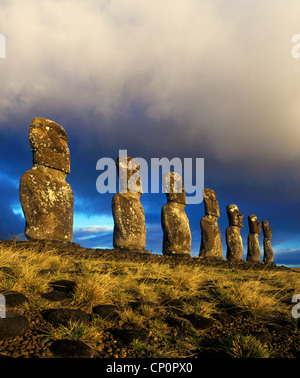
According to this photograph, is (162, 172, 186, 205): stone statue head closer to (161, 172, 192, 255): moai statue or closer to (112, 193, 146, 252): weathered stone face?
(161, 172, 192, 255): moai statue

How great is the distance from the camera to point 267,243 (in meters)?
25.3

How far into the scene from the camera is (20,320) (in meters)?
Result: 3.04

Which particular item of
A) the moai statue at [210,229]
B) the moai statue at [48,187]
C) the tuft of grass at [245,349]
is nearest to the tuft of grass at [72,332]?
the tuft of grass at [245,349]

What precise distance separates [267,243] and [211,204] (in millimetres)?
11114

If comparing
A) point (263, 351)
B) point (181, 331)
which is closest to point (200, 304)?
point (181, 331)

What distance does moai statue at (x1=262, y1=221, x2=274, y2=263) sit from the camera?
970 inches

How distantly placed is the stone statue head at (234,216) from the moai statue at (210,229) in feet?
8.70

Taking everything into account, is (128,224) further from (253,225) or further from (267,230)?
(267,230)

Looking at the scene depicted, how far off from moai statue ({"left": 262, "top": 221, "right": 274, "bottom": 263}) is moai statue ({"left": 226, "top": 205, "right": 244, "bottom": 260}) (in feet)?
21.9

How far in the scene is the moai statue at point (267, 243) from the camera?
970 inches

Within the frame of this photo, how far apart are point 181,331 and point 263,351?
0.94 meters

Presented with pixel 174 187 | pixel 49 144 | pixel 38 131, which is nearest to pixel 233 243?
pixel 174 187
